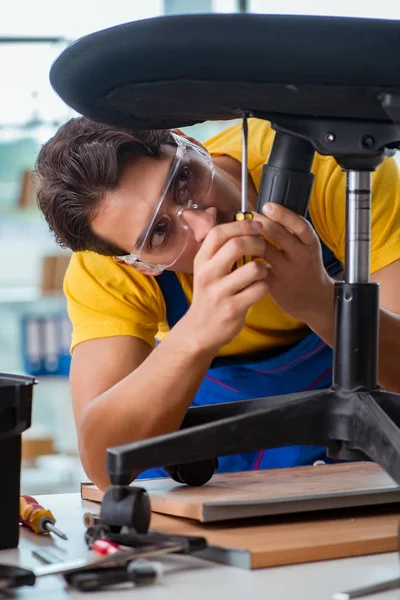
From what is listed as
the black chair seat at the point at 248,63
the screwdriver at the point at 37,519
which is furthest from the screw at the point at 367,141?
the screwdriver at the point at 37,519

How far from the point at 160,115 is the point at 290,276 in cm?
29

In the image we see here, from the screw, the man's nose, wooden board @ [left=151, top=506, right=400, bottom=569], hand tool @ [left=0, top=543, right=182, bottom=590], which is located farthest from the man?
hand tool @ [left=0, top=543, right=182, bottom=590]

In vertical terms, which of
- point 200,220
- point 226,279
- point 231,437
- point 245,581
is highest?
point 200,220

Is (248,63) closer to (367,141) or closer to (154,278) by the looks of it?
(367,141)

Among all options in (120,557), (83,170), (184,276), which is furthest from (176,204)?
(120,557)

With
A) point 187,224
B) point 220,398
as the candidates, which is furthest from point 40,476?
point 187,224

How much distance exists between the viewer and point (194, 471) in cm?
108

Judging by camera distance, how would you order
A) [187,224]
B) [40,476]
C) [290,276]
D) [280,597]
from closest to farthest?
[280,597]
[290,276]
[187,224]
[40,476]

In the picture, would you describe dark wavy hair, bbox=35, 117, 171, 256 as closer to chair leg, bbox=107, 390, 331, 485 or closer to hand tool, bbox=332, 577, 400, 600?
chair leg, bbox=107, 390, 331, 485

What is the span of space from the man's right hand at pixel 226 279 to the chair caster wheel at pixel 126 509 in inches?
11.8

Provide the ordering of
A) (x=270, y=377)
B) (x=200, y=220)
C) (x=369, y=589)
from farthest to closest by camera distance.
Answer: (x=270, y=377) → (x=200, y=220) → (x=369, y=589)

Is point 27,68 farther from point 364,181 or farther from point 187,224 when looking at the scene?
point 364,181

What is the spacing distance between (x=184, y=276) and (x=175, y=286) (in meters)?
0.04

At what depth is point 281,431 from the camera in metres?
0.94
